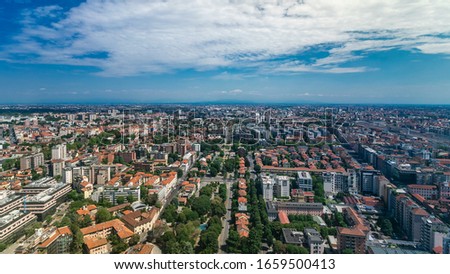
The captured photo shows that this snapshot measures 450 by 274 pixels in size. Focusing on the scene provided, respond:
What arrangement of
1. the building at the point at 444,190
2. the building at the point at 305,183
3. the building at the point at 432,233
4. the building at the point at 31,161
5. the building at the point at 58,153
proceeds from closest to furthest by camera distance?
the building at the point at 432,233, the building at the point at 444,190, the building at the point at 305,183, the building at the point at 31,161, the building at the point at 58,153

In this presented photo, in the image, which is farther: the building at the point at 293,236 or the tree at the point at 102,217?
the tree at the point at 102,217

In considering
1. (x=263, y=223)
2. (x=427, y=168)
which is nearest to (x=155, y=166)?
(x=263, y=223)

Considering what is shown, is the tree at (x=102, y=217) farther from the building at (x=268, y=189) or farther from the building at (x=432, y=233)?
the building at (x=432, y=233)

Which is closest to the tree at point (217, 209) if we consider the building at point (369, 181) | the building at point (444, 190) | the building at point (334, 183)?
the building at point (334, 183)

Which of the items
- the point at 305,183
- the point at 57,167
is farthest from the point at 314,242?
the point at 57,167

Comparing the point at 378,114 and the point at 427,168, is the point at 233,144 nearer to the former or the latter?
the point at 427,168

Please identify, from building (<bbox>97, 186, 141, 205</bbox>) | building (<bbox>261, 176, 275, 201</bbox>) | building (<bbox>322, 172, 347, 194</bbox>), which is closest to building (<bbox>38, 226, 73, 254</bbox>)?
building (<bbox>97, 186, 141, 205</bbox>)
